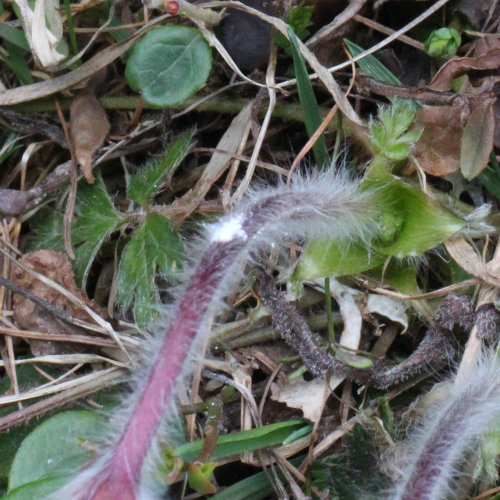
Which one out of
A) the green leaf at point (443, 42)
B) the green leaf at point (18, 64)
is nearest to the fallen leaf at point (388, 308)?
the green leaf at point (443, 42)

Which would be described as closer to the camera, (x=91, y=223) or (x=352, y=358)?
(x=352, y=358)

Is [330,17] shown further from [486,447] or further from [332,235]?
[486,447]

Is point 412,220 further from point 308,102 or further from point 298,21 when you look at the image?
point 298,21

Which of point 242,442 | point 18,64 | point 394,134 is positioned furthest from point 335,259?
point 18,64

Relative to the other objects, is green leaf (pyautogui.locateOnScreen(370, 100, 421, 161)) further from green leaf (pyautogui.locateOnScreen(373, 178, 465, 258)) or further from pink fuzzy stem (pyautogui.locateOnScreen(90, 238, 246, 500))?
pink fuzzy stem (pyautogui.locateOnScreen(90, 238, 246, 500))

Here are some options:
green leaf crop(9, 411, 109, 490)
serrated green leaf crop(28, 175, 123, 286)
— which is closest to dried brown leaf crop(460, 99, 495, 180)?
A: serrated green leaf crop(28, 175, 123, 286)

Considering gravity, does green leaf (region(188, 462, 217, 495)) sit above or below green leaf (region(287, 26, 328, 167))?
below
